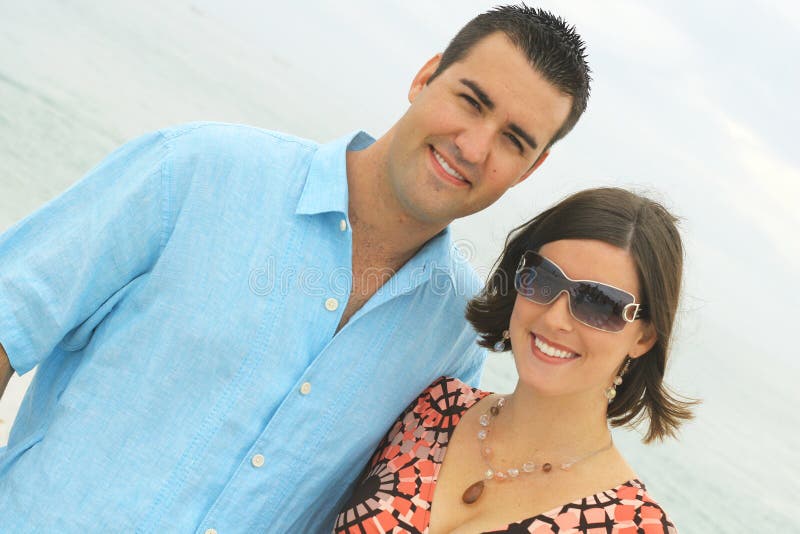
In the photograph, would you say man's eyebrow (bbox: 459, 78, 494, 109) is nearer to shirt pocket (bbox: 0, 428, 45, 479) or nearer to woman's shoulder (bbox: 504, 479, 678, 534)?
woman's shoulder (bbox: 504, 479, 678, 534)

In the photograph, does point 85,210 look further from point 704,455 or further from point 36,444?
point 704,455

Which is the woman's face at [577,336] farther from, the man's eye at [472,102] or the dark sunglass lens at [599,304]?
the man's eye at [472,102]

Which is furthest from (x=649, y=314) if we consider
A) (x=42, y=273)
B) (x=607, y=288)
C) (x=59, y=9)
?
(x=59, y=9)

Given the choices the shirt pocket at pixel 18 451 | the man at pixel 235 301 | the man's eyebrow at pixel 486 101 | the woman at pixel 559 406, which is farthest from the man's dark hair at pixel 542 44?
the shirt pocket at pixel 18 451

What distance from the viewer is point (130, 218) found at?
216cm

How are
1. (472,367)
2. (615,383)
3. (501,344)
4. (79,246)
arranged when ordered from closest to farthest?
1. (79,246)
2. (615,383)
3. (501,344)
4. (472,367)

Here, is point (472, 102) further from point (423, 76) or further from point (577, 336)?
point (577, 336)

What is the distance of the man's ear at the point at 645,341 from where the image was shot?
2.59 metres

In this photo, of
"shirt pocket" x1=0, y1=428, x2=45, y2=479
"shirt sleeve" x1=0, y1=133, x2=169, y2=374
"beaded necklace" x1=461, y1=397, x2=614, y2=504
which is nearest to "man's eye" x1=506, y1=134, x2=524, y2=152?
"beaded necklace" x1=461, y1=397, x2=614, y2=504

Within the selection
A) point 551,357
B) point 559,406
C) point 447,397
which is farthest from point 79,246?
point 559,406

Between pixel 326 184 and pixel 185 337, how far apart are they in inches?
26.3

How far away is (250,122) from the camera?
32438mm

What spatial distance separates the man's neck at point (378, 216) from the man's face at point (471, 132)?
0.04 meters

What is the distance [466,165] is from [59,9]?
39281 millimetres
